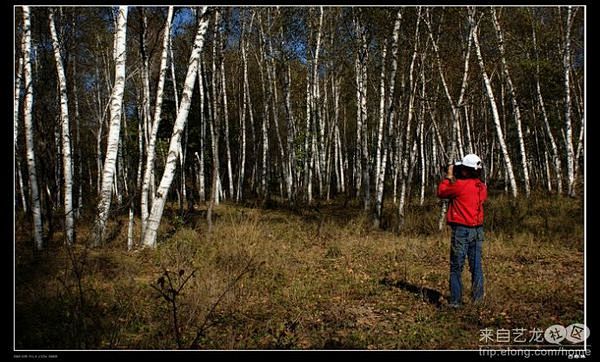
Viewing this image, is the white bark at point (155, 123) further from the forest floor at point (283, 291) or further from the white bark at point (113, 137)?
the forest floor at point (283, 291)

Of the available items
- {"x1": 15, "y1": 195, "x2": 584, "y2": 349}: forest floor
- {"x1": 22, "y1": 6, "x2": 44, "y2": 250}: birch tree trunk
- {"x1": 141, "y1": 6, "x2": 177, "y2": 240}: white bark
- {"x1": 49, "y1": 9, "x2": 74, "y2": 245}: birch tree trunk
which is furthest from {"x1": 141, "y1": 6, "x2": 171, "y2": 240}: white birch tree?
{"x1": 22, "y1": 6, "x2": 44, "y2": 250}: birch tree trunk

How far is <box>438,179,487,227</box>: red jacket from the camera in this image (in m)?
5.33

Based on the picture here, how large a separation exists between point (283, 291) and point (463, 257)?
2486mm

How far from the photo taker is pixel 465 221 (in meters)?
5.32

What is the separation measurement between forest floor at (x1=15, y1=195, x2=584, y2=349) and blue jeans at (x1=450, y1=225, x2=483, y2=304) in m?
0.20

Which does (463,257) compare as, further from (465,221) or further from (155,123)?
(155,123)

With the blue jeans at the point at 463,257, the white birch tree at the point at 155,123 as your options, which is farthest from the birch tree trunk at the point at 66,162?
the blue jeans at the point at 463,257

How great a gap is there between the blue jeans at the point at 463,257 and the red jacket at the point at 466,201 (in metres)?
0.10

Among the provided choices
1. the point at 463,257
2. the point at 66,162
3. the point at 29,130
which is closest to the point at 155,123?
the point at 66,162

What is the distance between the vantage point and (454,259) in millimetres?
5324

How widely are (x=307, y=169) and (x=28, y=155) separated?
41.4 ft

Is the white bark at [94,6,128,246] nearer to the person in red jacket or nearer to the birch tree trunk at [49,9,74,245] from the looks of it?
the birch tree trunk at [49,9,74,245]
